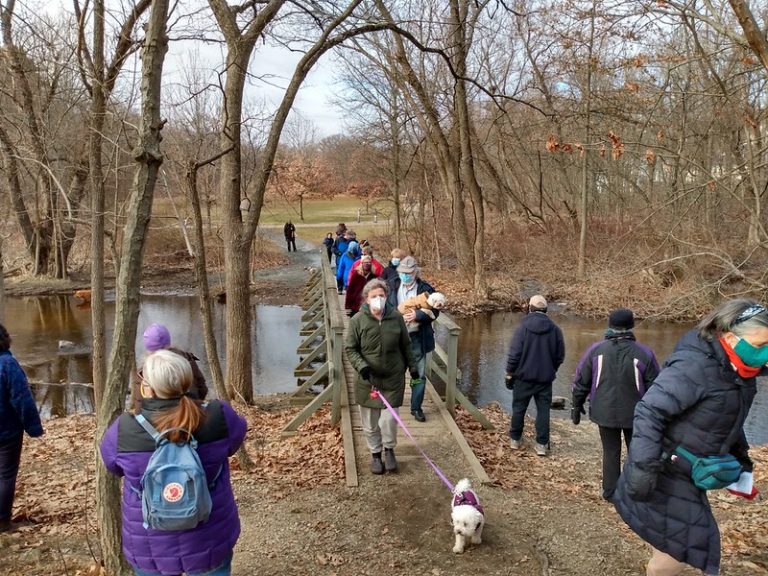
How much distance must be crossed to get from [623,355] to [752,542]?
1690mm

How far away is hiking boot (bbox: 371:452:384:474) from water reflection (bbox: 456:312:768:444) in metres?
5.85

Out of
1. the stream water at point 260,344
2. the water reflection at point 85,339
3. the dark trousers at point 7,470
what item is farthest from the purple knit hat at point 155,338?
the water reflection at point 85,339

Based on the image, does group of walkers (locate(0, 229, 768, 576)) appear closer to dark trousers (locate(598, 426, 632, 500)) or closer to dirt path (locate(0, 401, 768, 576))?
dirt path (locate(0, 401, 768, 576))

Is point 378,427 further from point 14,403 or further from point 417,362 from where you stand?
point 14,403

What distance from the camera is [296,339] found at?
694 inches

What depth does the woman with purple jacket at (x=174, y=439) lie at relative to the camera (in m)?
2.65

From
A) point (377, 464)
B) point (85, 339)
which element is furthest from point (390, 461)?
point (85, 339)

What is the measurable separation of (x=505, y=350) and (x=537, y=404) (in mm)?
8827

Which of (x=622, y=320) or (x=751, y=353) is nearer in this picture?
(x=751, y=353)

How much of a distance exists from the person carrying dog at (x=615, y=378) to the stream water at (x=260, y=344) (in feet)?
20.2

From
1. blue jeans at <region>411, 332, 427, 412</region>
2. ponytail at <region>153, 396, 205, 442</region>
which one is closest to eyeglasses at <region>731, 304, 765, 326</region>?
ponytail at <region>153, 396, 205, 442</region>

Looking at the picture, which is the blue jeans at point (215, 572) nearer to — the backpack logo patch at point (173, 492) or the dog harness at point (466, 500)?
the backpack logo patch at point (173, 492)

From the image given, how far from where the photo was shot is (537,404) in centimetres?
692

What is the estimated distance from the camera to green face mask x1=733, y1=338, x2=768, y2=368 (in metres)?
2.73
